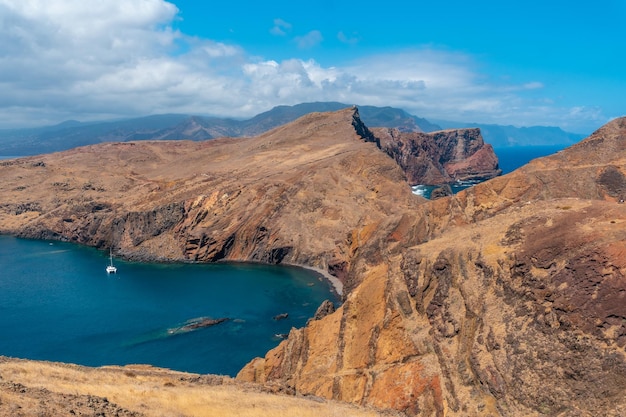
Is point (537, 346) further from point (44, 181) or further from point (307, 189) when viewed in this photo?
point (44, 181)

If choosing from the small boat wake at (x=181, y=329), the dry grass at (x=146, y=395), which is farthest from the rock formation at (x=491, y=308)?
the small boat wake at (x=181, y=329)

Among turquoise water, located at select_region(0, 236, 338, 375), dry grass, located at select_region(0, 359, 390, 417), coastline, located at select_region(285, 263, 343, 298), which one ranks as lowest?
turquoise water, located at select_region(0, 236, 338, 375)

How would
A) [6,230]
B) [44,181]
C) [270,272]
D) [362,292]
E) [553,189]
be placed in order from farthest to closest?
[44,181], [6,230], [270,272], [553,189], [362,292]

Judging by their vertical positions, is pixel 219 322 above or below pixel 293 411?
below

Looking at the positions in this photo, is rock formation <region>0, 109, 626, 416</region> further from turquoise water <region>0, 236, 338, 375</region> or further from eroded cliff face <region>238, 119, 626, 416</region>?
turquoise water <region>0, 236, 338, 375</region>

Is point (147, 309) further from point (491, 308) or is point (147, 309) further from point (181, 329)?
point (491, 308)

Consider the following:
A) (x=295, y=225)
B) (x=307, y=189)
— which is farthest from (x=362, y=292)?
(x=307, y=189)

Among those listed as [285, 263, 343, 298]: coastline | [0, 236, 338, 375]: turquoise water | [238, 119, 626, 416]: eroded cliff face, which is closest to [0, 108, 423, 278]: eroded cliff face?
[285, 263, 343, 298]: coastline

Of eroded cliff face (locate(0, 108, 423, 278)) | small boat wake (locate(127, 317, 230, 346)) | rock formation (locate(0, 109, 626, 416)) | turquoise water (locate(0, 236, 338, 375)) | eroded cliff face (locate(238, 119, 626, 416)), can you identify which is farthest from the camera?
eroded cliff face (locate(0, 108, 423, 278))
